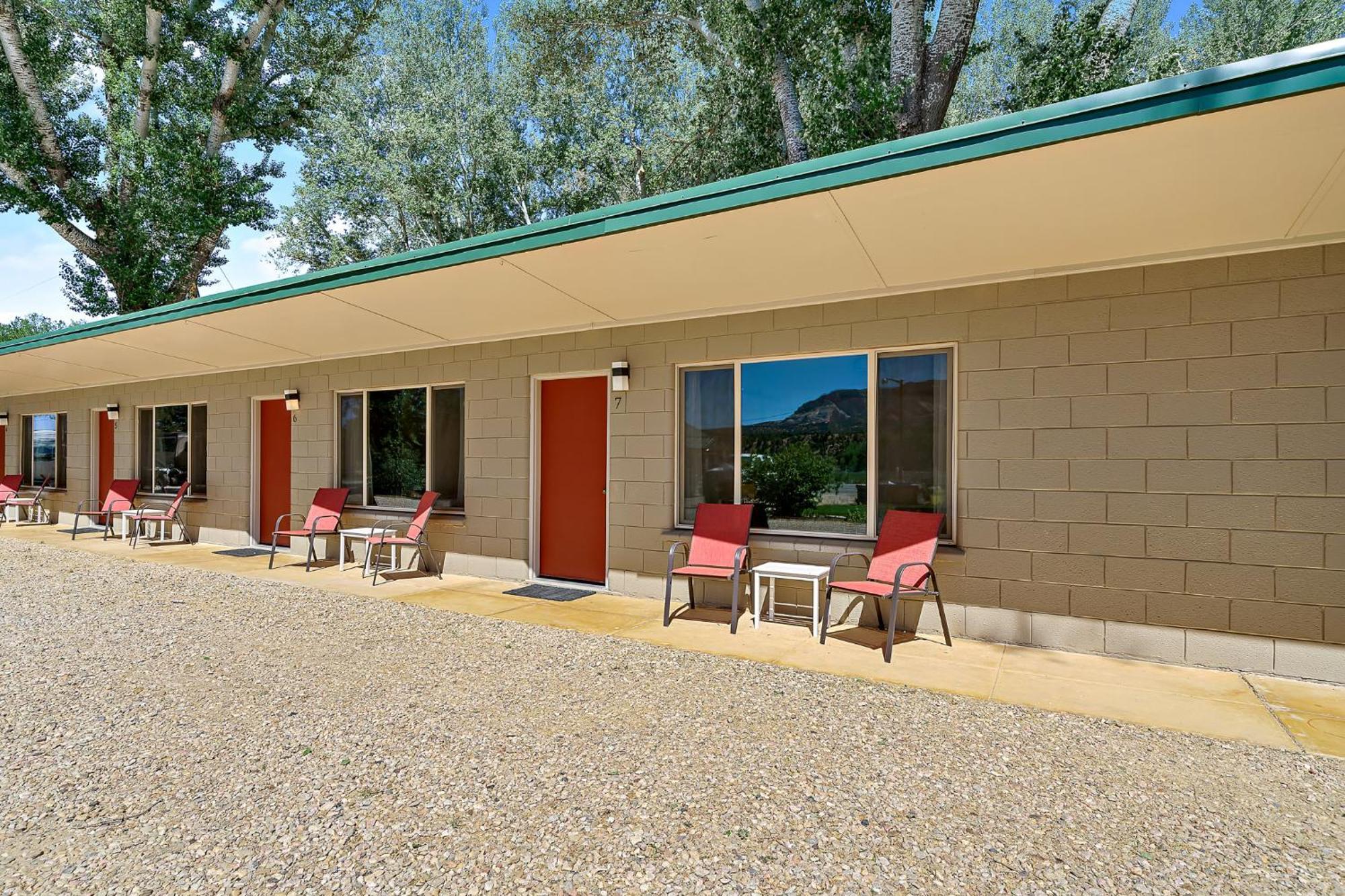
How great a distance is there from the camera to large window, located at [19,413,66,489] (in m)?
11.9

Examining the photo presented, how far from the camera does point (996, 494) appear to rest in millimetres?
4258

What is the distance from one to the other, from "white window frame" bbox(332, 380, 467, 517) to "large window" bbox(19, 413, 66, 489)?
25.8ft

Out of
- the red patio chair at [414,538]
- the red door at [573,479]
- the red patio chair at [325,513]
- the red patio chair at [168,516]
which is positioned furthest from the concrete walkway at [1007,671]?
the red patio chair at [168,516]

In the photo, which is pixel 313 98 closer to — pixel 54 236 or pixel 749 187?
pixel 54 236

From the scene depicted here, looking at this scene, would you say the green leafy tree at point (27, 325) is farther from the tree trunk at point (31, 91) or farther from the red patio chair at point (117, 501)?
the red patio chair at point (117, 501)

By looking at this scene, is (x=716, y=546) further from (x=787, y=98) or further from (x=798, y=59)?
(x=798, y=59)

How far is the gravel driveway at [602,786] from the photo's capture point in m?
1.93

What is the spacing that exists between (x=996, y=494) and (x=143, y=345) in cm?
900

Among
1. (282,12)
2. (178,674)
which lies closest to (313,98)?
(282,12)

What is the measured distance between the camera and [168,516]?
879cm

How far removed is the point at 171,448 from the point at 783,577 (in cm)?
970

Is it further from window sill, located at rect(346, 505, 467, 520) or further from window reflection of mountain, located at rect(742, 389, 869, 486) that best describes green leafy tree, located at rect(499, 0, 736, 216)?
window reflection of mountain, located at rect(742, 389, 869, 486)

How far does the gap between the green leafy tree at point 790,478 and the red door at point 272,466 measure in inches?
243

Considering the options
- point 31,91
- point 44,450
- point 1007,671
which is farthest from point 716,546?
point 31,91
